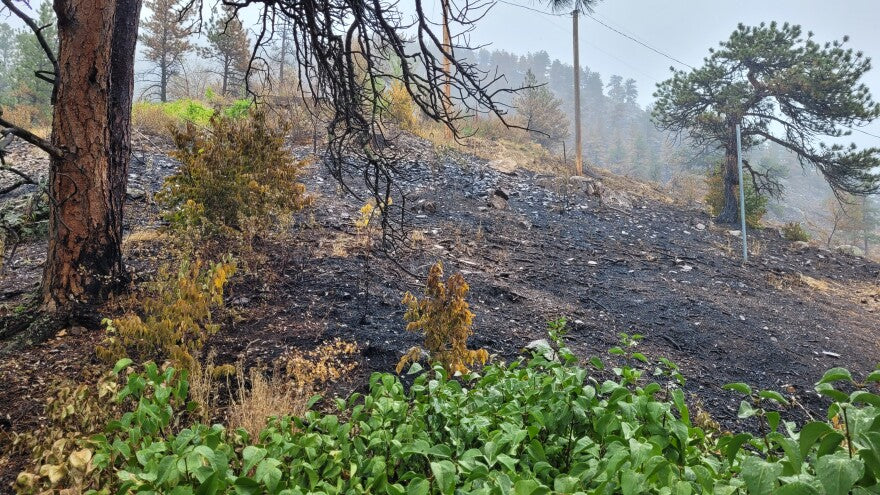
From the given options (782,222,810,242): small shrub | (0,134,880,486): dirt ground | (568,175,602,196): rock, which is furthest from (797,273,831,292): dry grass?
(568,175,602,196): rock

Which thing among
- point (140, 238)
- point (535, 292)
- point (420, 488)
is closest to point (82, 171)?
point (140, 238)

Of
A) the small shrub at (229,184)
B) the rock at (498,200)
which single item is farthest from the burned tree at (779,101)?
the small shrub at (229,184)

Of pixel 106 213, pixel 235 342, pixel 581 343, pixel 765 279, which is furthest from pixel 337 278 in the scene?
pixel 765 279

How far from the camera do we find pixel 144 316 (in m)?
3.34

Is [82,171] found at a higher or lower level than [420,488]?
higher

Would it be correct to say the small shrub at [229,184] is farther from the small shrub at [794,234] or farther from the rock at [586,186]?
the small shrub at [794,234]

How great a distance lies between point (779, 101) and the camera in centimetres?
1250

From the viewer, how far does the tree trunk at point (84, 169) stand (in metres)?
3.10

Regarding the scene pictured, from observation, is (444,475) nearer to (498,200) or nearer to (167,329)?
(167,329)

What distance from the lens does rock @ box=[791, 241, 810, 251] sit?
10.6 metres

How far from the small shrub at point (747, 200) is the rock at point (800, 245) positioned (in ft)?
3.47

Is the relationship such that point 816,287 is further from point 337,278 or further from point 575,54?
point 575,54

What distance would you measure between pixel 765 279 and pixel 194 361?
8.25 metres

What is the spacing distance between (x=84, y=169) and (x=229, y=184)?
1.14 m
